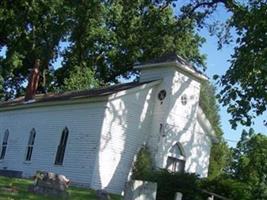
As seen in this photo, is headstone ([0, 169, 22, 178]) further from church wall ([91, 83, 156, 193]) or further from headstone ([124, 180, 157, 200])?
headstone ([124, 180, 157, 200])

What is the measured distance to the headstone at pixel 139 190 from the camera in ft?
26.2

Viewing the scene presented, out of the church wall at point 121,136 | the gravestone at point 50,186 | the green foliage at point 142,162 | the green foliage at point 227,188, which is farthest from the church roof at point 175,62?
the gravestone at point 50,186

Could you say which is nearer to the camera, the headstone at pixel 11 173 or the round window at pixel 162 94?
the round window at pixel 162 94

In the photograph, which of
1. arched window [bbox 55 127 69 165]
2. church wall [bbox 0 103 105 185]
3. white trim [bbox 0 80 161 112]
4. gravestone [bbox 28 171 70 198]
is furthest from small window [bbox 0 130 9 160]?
gravestone [bbox 28 171 70 198]

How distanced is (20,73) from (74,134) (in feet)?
78.6

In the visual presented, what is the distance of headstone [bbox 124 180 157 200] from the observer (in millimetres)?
7984

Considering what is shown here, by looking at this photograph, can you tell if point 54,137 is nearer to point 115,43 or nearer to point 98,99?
point 98,99

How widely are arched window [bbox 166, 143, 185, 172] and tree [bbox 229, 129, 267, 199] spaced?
13.0ft

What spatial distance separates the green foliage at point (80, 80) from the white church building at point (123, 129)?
13594mm

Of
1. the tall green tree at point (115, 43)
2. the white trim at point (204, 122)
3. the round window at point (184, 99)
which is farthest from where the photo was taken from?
the tall green tree at point (115, 43)

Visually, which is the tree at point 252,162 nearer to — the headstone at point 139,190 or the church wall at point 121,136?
the church wall at point 121,136

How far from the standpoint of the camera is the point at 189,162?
3412 centimetres

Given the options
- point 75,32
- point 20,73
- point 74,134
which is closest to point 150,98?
point 74,134

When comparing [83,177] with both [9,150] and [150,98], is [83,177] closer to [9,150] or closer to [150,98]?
[150,98]
